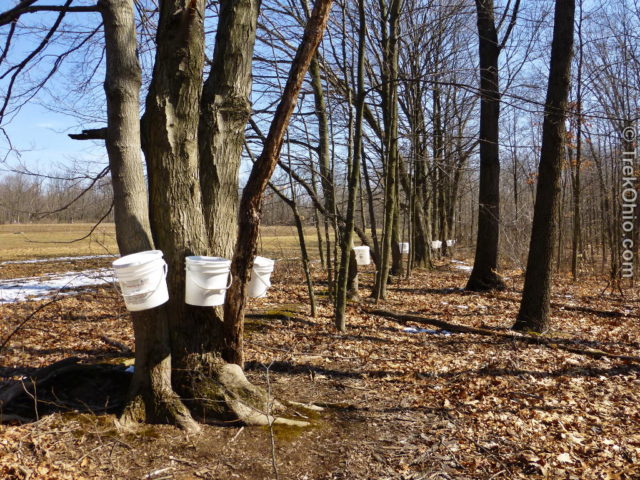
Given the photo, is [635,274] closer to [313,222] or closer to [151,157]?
[313,222]

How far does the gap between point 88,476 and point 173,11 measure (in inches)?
133

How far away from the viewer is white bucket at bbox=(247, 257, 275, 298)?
4.06 metres

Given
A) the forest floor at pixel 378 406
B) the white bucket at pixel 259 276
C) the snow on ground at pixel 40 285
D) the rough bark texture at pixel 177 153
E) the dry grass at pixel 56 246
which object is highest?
the rough bark texture at pixel 177 153

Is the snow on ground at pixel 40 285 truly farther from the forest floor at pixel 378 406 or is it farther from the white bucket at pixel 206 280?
the white bucket at pixel 206 280

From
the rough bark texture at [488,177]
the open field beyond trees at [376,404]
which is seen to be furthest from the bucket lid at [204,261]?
the rough bark texture at [488,177]

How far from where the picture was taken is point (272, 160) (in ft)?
12.5

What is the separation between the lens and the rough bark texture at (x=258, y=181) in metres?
3.76

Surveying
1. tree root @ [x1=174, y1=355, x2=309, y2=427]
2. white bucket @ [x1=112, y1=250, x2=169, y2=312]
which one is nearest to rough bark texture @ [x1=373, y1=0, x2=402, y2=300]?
tree root @ [x1=174, y1=355, x2=309, y2=427]

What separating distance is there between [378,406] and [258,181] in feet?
7.64

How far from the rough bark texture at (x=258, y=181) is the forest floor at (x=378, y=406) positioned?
39.2 inches

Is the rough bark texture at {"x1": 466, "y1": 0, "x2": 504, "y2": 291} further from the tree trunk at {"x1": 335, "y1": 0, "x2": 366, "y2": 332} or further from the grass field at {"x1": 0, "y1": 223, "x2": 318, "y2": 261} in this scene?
the tree trunk at {"x1": 335, "y1": 0, "x2": 366, "y2": 332}

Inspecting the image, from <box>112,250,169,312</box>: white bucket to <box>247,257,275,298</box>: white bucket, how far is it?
3.42ft

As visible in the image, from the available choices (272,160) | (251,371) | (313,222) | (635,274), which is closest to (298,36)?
(313,222)

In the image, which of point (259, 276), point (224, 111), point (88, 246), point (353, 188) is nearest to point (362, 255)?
point (353, 188)
